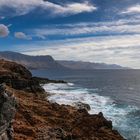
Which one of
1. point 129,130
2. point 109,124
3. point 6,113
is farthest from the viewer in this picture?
point 129,130

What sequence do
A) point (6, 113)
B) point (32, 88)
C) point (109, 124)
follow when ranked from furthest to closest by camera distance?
point (32, 88) < point (109, 124) < point (6, 113)

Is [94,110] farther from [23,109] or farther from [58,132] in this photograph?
[58,132]

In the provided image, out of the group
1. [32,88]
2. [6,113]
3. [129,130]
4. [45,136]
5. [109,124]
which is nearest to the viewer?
[6,113]

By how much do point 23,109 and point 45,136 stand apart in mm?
Answer: 10351

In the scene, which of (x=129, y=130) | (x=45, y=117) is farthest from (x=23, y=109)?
(x=129, y=130)

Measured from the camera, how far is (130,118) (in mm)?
56344

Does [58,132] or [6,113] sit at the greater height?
[6,113]

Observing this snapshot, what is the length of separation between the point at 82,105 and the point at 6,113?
4213 cm

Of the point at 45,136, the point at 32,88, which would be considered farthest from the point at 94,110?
the point at 45,136

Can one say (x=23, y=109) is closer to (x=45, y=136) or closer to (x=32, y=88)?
(x=45, y=136)

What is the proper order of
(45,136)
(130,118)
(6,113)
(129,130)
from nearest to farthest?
(6,113) < (45,136) < (129,130) < (130,118)

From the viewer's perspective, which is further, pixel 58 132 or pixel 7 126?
pixel 58 132

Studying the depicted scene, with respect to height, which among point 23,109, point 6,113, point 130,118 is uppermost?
point 6,113

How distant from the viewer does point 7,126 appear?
837 inches
